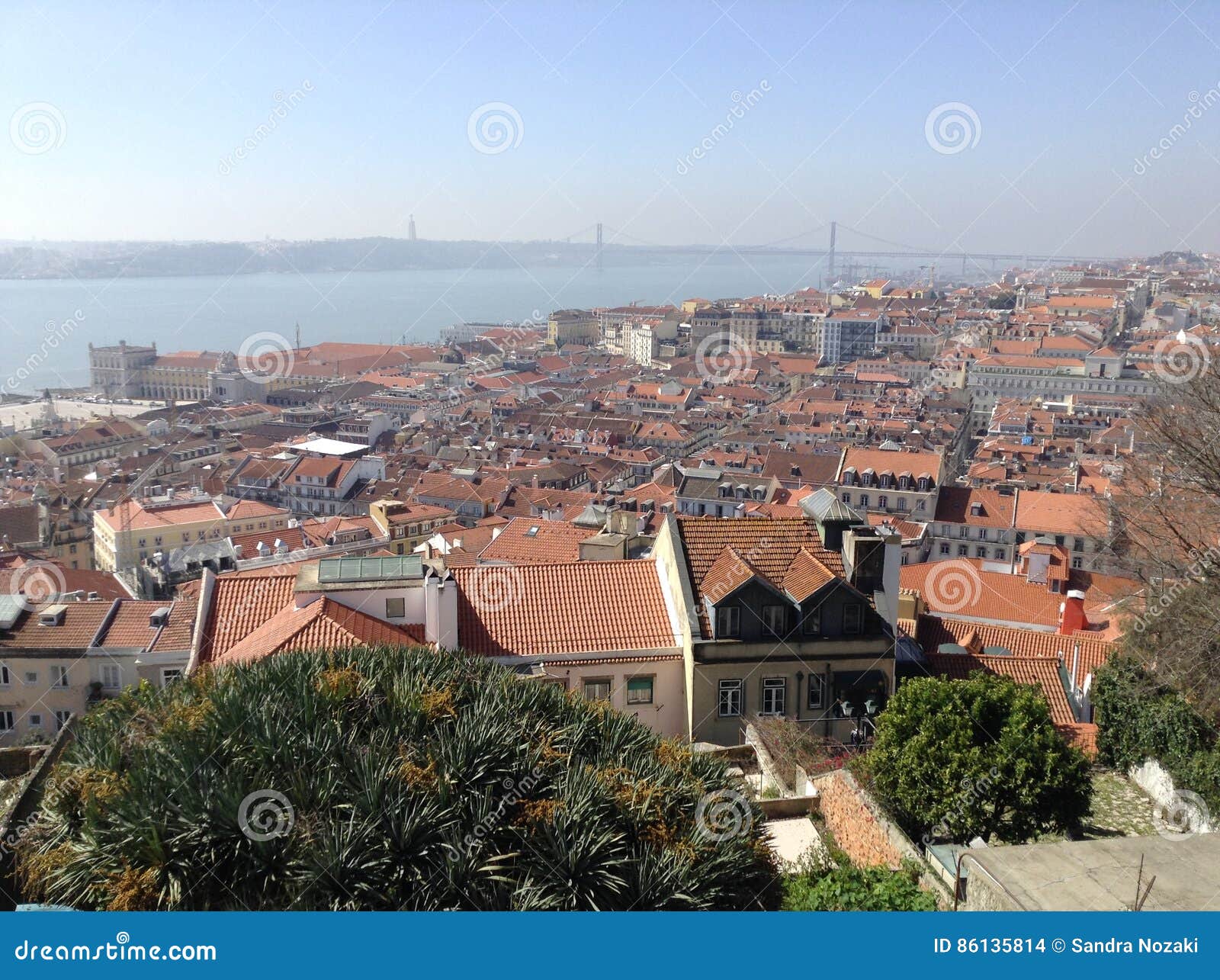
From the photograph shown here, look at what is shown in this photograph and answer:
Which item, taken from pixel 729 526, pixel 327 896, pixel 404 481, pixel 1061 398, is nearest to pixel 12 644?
pixel 729 526

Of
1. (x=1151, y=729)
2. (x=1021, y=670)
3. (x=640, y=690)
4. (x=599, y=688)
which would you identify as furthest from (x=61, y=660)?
(x=1151, y=729)

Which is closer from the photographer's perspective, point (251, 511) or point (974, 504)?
point (974, 504)

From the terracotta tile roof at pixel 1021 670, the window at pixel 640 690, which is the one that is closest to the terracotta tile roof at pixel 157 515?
the window at pixel 640 690

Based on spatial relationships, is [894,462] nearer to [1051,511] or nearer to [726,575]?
[1051,511]

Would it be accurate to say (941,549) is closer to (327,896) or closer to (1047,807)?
(1047,807)

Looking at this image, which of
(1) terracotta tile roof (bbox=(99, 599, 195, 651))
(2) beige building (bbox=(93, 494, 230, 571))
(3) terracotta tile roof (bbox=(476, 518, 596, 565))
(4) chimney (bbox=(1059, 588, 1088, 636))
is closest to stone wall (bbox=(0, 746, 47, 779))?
(1) terracotta tile roof (bbox=(99, 599, 195, 651))

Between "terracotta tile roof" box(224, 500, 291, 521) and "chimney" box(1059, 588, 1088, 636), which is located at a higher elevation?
"chimney" box(1059, 588, 1088, 636)

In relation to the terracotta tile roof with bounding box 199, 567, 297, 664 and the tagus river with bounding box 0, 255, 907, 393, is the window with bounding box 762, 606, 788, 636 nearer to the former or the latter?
the terracotta tile roof with bounding box 199, 567, 297, 664
